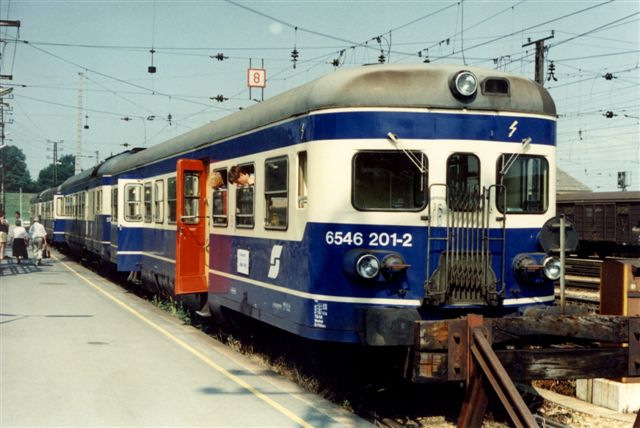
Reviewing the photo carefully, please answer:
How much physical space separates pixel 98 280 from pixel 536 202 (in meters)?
15.8

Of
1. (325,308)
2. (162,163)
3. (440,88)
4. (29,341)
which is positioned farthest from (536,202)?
(162,163)

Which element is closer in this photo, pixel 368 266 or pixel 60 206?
pixel 368 266

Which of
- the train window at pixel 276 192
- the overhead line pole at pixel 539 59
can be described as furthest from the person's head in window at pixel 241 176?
the overhead line pole at pixel 539 59

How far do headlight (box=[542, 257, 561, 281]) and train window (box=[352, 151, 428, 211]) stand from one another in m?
1.43

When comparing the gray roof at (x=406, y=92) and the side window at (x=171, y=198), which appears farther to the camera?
the side window at (x=171, y=198)

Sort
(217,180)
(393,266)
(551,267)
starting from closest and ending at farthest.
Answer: (393,266) < (551,267) < (217,180)

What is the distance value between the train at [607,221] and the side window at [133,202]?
63.4 feet

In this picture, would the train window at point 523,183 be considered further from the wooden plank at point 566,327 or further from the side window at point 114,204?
the side window at point 114,204

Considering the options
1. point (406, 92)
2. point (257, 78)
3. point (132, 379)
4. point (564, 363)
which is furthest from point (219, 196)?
point (257, 78)

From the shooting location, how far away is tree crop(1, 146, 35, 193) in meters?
153

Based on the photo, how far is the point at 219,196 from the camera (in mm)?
11273

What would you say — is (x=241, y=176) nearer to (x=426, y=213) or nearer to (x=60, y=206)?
(x=426, y=213)

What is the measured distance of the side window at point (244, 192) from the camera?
979 centimetres

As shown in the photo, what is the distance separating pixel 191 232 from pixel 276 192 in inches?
141
